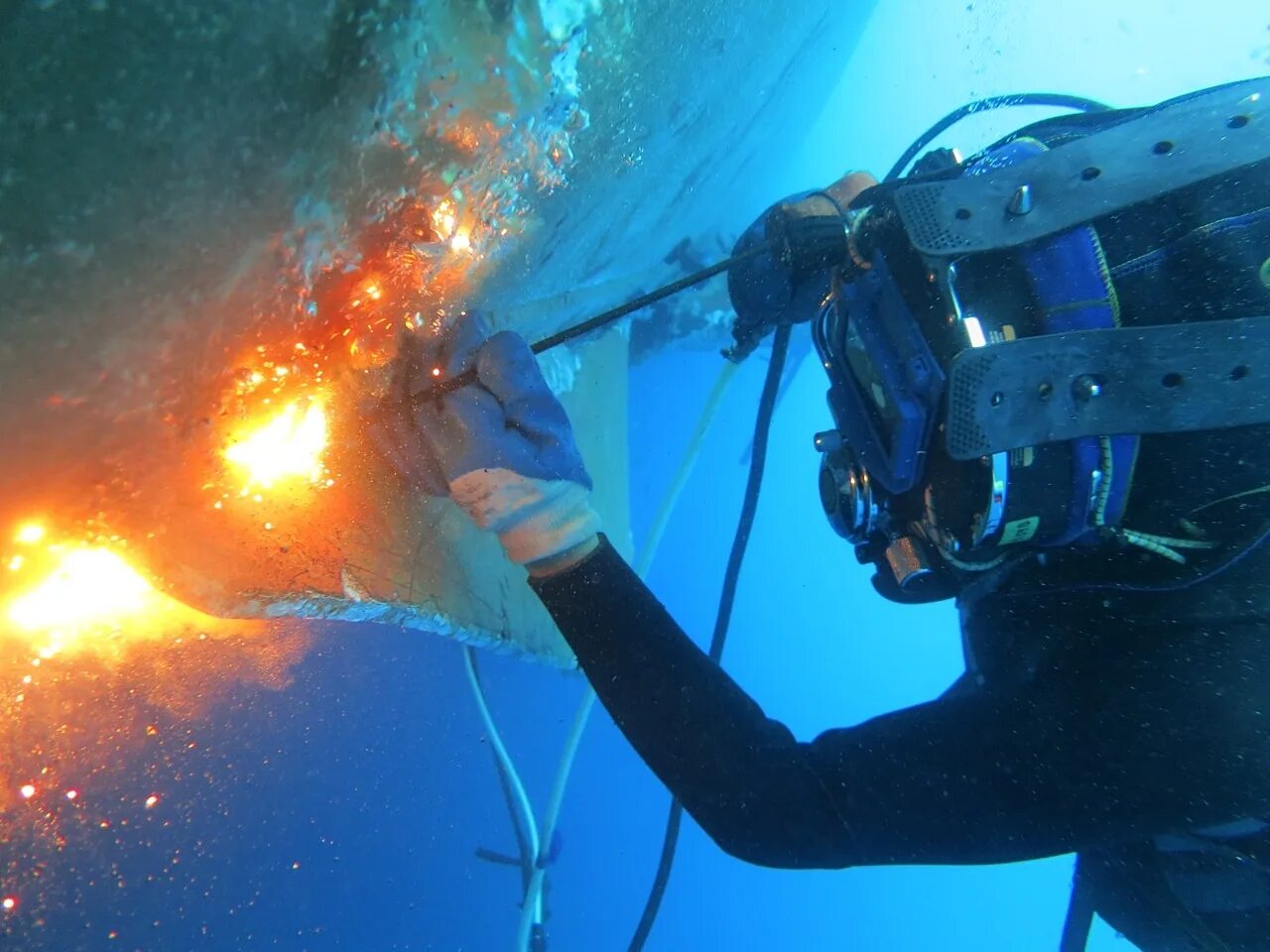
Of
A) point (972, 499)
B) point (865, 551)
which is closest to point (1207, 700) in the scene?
point (972, 499)

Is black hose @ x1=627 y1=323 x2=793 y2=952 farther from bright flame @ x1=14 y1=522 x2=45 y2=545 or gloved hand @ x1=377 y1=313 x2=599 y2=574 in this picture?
bright flame @ x1=14 y1=522 x2=45 y2=545

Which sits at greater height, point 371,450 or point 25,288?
point 371,450

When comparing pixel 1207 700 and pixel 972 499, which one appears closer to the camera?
pixel 1207 700

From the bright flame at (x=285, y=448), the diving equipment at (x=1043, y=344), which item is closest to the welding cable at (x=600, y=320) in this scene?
the bright flame at (x=285, y=448)

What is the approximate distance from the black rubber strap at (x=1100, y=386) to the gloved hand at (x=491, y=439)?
2.70 feet

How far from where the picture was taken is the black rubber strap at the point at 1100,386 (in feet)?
3.30

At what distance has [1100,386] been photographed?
3.42ft

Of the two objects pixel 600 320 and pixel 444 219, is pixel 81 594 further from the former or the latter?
pixel 600 320

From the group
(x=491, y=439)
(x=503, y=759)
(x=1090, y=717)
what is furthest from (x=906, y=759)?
(x=503, y=759)

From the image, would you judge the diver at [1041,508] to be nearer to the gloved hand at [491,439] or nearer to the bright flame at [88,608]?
the gloved hand at [491,439]

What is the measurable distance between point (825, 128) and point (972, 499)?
6.03m

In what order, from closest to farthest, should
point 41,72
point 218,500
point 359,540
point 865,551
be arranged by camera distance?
point 41,72, point 218,500, point 359,540, point 865,551

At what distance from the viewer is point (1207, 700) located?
1.02 metres

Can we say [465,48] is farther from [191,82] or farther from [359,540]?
[359,540]
